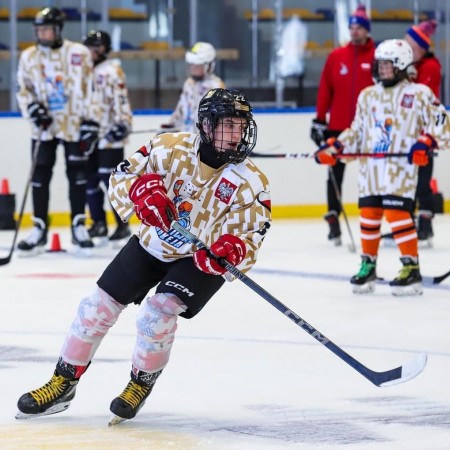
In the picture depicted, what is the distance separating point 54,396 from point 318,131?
171 inches

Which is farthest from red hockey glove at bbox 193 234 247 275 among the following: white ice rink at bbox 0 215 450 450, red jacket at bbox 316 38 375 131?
red jacket at bbox 316 38 375 131

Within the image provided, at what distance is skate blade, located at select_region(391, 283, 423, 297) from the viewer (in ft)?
18.5

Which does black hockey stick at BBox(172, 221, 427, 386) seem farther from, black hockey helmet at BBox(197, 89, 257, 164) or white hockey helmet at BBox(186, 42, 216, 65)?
white hockey helmet at BBox(186, 42, 216, 65)

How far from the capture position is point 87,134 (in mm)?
7176

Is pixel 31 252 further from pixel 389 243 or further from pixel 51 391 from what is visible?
pixel 51 391

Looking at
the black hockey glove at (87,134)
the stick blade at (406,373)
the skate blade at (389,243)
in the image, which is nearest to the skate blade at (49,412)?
the stick blade at (406,373)

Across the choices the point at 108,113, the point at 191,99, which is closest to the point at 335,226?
the point at 191,99

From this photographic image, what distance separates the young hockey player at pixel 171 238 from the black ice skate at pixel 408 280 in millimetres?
2480

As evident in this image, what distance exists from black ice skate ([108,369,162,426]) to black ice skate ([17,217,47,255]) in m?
3.99

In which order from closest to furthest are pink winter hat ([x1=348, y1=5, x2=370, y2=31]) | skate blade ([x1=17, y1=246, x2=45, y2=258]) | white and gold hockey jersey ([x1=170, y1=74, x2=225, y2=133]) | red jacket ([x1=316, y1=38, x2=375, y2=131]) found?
skate blade ([x1=17, y1=246, x2=45, y2=258]) < pink winter hat ([x1=348, y1=5, x2=370, y2=31]) < white and gold hockey jersey ([x1=170, y1=74, x2=225, y2=133]) < red jacket ([x1=316, y1=38, x2=375, y2=131])

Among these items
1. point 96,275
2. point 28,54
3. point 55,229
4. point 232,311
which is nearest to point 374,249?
point 232,311

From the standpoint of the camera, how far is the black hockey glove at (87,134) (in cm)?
717

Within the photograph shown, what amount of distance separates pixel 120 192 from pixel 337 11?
24.5ft

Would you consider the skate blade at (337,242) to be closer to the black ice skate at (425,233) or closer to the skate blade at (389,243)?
the skate blade at (389,243)
